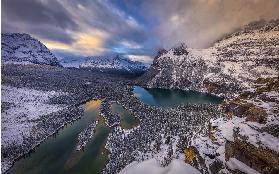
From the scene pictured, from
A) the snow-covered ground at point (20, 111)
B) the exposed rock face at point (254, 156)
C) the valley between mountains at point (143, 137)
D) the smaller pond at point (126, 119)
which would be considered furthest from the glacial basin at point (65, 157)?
the exposed rock face at point (254, 156)

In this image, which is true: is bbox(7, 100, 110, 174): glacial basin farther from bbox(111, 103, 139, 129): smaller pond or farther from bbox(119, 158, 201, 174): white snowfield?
bbox(119, 158, 201, 174): white snowfield

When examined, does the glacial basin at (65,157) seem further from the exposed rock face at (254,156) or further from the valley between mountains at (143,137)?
the exposed rock face at (254,156)

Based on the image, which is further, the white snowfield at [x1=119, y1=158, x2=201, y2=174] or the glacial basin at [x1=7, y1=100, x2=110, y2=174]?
the glacial basin at [x1=7, y1=100, x2=110, y2=174]

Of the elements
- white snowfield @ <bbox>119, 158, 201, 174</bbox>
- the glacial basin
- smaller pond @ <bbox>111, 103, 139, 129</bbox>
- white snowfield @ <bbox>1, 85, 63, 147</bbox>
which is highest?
white snowfield @ <bbox>119, 158, 201, 174</bbox>

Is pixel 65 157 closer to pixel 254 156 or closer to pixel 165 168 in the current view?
pixel 165 168

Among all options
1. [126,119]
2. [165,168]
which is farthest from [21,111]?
[165,168]

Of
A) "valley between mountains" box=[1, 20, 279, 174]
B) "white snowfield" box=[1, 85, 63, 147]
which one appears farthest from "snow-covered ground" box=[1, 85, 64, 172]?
"valley between mountains" box=[1, 20, 279, 174]

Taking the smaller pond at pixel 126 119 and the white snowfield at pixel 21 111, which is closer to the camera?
the white snowfield at pixel 21 111
